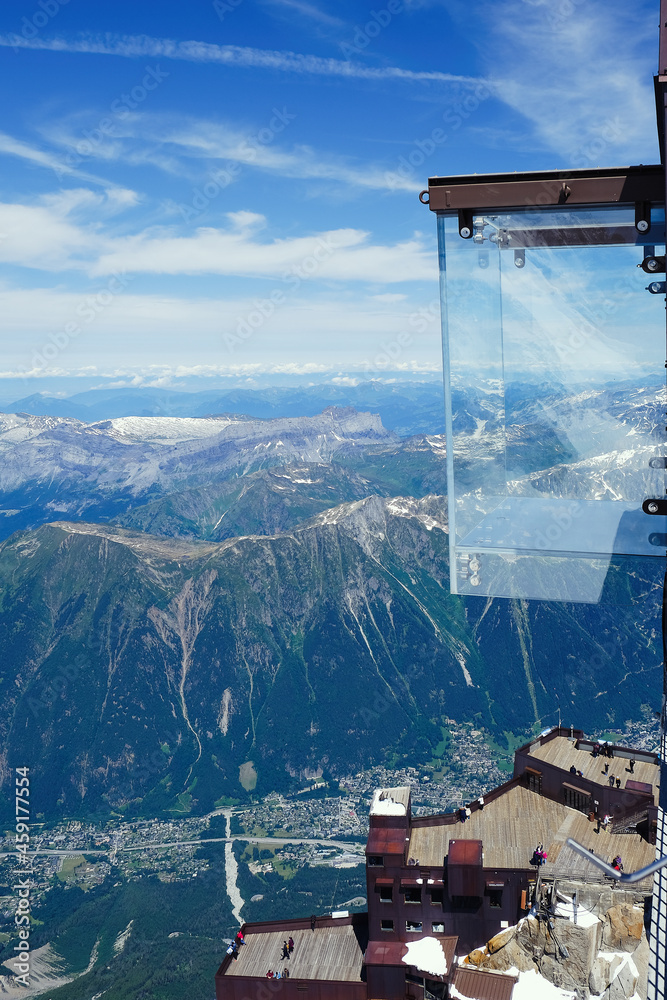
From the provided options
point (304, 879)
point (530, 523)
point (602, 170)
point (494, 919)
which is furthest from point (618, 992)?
point (304, 879)

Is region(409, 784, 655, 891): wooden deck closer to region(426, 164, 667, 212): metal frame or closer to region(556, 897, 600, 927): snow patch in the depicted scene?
region(556, 897, 600, 927): snow patch

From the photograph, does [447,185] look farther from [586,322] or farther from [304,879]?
[304,879]

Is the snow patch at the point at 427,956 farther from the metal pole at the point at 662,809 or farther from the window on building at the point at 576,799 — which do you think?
the metal pole at the point at 662,809

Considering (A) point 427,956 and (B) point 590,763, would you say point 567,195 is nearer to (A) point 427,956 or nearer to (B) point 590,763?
(A) point 427,956

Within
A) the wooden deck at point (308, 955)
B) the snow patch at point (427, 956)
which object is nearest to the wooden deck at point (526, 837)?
the snow patch at point (427, 956)

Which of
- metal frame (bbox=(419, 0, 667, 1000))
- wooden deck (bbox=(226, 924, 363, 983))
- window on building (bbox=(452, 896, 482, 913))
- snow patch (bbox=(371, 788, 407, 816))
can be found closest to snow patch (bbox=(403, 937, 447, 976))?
window on building (bbox=(452, 896, 482, 913))

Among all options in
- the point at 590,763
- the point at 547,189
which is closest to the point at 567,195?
the point at 547,189
